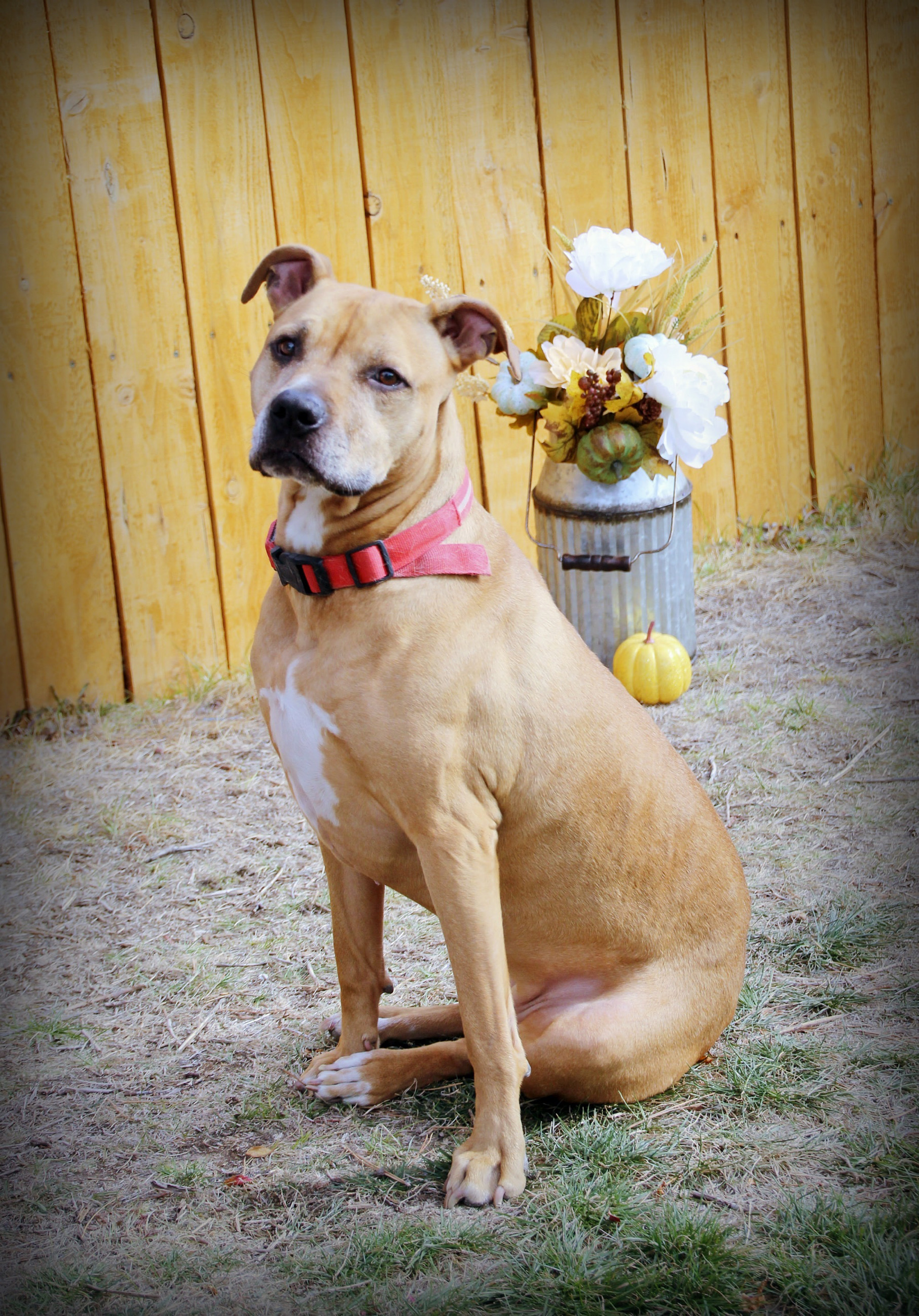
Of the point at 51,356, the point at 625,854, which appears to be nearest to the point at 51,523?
the point at 51,356

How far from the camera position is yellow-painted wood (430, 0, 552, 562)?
15.5 ft

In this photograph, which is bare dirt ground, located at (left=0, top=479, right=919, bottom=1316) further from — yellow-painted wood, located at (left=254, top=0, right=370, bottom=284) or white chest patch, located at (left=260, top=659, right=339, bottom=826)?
yellow-painted wood, located at (left=254, top=0, right=370, bottom=284)

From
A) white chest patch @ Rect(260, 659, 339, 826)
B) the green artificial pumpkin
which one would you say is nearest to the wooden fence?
the green artificial pumpkin

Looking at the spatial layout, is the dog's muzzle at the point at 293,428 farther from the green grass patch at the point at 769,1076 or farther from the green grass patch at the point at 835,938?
the green grass patch at the point at 835,938

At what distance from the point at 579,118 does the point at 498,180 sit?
46 cm

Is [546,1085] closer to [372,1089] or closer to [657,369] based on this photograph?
[372,1089]

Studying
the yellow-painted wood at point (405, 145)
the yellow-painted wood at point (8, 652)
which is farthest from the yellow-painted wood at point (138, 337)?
the yellow-painted wood at point (405, 145)

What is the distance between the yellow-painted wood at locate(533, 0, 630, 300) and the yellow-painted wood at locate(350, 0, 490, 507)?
0.44 meters

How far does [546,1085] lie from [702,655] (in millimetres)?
2794

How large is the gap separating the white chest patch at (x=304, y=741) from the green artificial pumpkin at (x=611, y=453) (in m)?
2.21

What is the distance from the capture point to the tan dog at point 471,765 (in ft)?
7.20

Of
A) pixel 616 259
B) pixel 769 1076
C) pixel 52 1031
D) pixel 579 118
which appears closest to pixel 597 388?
pixel 616 259

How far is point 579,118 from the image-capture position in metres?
4.97

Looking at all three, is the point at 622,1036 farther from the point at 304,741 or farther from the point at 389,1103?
the point at 304,741
